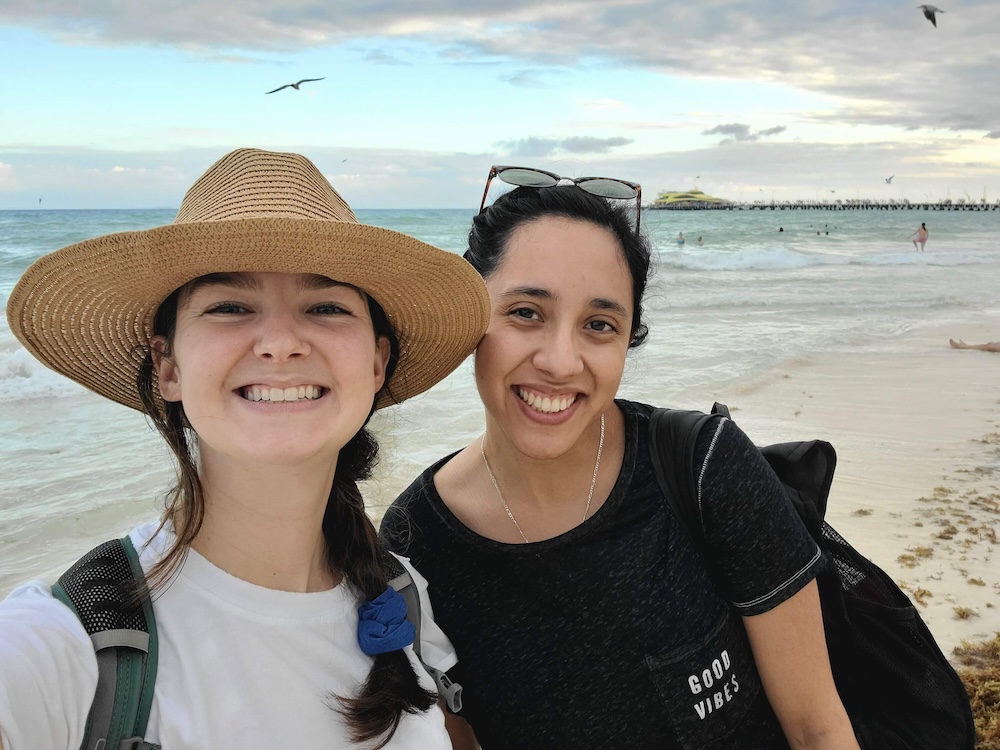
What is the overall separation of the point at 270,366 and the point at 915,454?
21.9ft

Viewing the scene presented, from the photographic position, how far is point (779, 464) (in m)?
2.54

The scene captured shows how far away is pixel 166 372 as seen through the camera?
196 centimetres

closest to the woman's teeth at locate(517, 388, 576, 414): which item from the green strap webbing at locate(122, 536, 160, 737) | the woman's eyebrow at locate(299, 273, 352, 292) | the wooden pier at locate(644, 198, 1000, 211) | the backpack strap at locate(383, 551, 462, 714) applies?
the backpack strap at locate(383, 551, 462, 714)

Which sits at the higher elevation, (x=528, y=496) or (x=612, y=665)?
(x=528, y=496)

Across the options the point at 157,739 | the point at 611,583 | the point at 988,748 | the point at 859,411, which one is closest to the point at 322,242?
the point at 157,739

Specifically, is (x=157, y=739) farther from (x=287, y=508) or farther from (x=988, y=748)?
(x=988, y=748)

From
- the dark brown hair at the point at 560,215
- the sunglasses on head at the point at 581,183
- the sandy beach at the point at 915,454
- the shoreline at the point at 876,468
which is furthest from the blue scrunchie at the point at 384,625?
the sandy beach at the point at 915,454

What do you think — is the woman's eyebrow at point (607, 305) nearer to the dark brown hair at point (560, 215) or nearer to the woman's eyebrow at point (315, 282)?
the dark brown hair at point (560, 215)

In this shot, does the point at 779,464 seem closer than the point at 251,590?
No

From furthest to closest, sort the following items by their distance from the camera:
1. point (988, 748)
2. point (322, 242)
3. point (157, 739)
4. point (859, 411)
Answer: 1. point (859, 411)
2. point (988, 748)
3. point (322, 242)
4. point (157, 739)

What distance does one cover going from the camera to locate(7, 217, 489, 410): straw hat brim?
67.4 inches

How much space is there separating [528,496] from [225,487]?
958mm

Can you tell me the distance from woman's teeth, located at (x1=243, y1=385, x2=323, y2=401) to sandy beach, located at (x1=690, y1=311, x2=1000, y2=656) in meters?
3.59

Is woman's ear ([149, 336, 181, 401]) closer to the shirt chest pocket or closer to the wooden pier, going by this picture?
the shirt chest pocket
